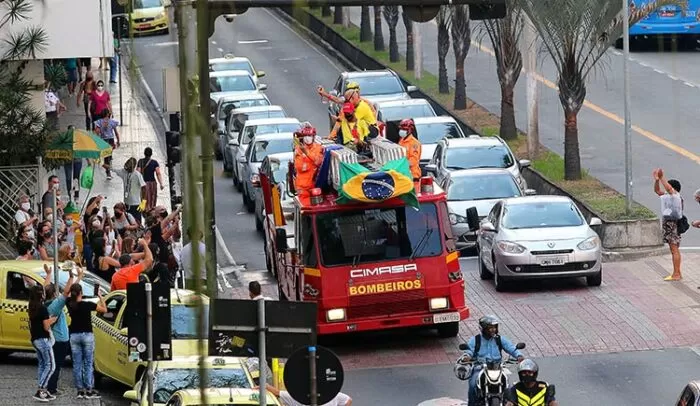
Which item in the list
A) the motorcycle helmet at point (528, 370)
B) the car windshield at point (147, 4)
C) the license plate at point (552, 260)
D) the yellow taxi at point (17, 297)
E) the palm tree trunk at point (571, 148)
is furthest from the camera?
the palm tree trunk at point (571, 148)

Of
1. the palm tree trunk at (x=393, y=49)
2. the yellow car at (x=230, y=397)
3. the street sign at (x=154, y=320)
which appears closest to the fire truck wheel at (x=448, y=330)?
the yellow car at (x=230, y=397)

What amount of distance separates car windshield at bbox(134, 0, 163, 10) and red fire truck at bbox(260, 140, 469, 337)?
16287 mm

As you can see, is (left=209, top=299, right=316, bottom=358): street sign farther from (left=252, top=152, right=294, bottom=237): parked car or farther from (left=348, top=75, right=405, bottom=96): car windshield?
(left=348, top=75, right=405, bottom=96): car windshield

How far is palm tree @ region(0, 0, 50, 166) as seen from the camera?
2048 centimetres

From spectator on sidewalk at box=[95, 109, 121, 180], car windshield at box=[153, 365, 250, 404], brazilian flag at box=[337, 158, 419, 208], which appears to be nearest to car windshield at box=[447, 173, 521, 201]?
spectator on sidewalk at box=[95, 109, 121, 180]

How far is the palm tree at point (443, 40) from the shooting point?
138 feet

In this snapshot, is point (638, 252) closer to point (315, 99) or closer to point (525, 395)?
point (525, 395)

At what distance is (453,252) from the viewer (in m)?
19.6

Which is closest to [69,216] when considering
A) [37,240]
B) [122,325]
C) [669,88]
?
[37,240]

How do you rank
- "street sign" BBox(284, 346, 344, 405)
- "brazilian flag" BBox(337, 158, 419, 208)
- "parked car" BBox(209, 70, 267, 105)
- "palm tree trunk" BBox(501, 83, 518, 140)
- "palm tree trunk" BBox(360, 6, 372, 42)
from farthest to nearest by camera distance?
"palm tree trunk" BBox(360, 6, 372, 42), "parked car" BBox(209, 70, 267, 105), "palm tree trunk" BBox(501, 83, 518, 140), "brazilian flag" BBox(337, 158, 419, 208), "street sign" BBox(284, 346, 344, 405)

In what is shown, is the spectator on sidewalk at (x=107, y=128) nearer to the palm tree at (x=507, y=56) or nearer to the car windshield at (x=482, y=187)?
the car windshield at (x=482, y=187)

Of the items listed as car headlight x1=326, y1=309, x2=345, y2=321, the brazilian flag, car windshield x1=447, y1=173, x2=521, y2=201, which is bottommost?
car headlight x1=326, y1=309, x2=345, y2=321

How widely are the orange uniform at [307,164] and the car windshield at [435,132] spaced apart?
13.4m

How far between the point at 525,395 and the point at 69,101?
20535 millimetres
